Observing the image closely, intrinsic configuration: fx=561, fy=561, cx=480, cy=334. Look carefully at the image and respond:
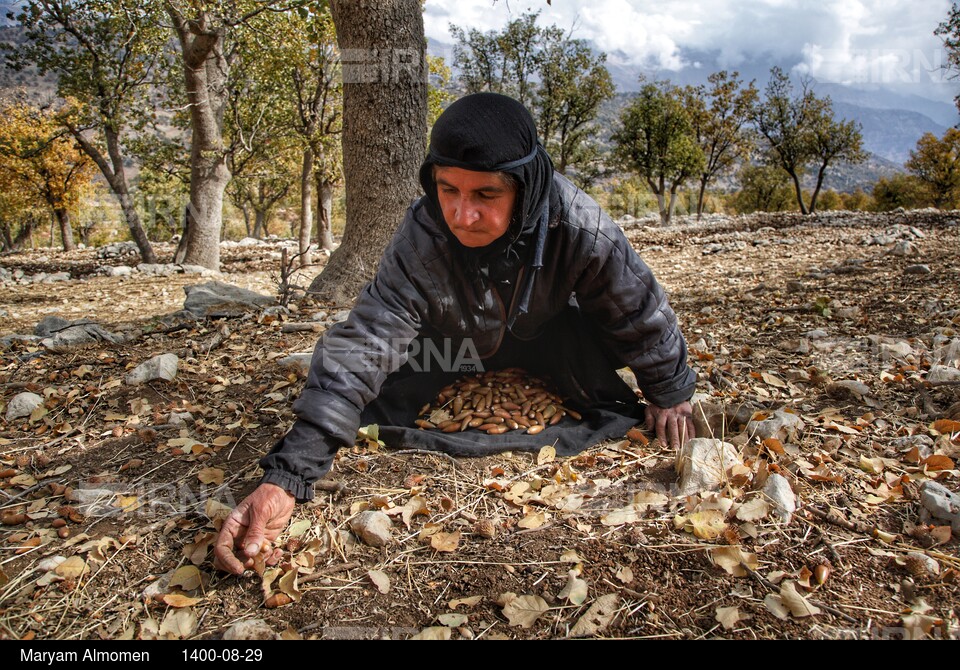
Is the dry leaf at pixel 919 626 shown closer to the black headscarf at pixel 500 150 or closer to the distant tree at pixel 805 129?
the black headscarf at pixel 500 150

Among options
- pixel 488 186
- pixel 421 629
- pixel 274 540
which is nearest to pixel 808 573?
pixel 421 629

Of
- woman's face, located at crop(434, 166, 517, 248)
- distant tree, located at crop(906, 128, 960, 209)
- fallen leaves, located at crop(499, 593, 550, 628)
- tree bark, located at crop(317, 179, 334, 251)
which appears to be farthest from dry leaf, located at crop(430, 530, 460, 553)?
distant tree, located at crop(906, 128, 960, 209)

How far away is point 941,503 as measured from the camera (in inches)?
73.9

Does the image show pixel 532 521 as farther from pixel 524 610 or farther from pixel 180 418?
pixel 180 418

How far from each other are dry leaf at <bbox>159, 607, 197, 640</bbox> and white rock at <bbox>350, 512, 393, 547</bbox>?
21.9 inches

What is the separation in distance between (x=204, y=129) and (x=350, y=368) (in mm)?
11003

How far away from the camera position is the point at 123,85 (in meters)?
12.6

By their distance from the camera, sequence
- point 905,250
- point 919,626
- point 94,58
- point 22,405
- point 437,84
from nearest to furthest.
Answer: point 919,626 < point 22,405 < point 905,250 < point 94,58 < point 437,84

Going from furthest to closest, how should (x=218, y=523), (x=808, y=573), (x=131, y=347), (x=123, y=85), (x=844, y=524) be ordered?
(x=123, y=85) < (x=131, y=347) < (x=218, y=523) < (x=844, y=524) < (x=808, y=573)

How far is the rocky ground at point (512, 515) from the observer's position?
5.39ft

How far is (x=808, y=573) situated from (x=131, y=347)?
4.31 metres

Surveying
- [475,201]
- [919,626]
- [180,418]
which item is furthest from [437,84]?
[919,626]
